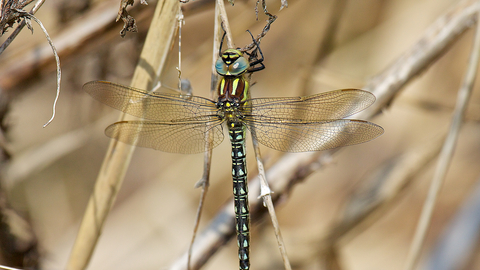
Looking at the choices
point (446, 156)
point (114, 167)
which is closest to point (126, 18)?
point (114, 167)

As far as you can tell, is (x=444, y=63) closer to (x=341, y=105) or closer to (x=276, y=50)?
(x=276, y=50)

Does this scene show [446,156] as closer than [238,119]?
Yes

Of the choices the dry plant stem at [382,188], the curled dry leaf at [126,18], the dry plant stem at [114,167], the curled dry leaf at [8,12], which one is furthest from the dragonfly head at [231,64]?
the dry plant stem at [382,188]

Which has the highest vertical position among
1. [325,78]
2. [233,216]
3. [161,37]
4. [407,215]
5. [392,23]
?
[392,23]

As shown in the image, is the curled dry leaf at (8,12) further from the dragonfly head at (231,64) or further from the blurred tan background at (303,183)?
the blurred tan background at (303,183)

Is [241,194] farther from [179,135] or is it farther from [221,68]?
[221,68]

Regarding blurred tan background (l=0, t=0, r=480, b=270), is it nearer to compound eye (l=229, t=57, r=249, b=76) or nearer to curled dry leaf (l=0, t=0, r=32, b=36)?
compound eye (l=229, t=57, r=249, b=76)

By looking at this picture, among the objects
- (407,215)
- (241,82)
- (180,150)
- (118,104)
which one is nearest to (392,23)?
(407,215)
